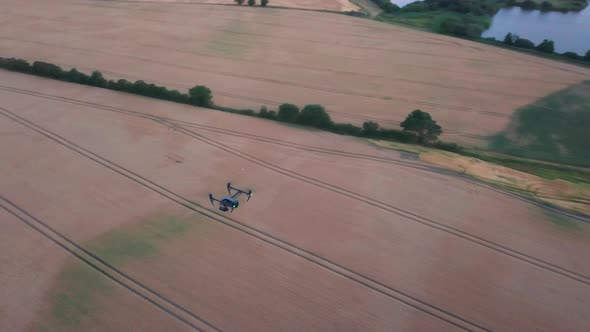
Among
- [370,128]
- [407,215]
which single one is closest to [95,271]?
[407,215]

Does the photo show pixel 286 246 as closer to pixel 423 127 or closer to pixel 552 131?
pixel 423 127

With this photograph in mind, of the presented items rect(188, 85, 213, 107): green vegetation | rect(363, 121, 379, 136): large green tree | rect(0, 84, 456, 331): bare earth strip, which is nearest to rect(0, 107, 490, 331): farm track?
rect(0, 84, 456, 331): bare earth strip

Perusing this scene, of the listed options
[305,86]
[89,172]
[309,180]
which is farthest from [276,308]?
[305,86]

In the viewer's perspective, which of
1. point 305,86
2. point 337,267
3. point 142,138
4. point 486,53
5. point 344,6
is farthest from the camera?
point 344,6

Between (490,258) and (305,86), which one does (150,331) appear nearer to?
(490,258)

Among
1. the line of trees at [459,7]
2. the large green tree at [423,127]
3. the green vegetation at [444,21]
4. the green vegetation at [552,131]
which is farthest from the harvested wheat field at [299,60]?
the line of trees at [459,7]

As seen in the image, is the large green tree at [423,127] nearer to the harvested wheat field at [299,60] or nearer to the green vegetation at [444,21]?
the harvested wheat field at [299,60]
